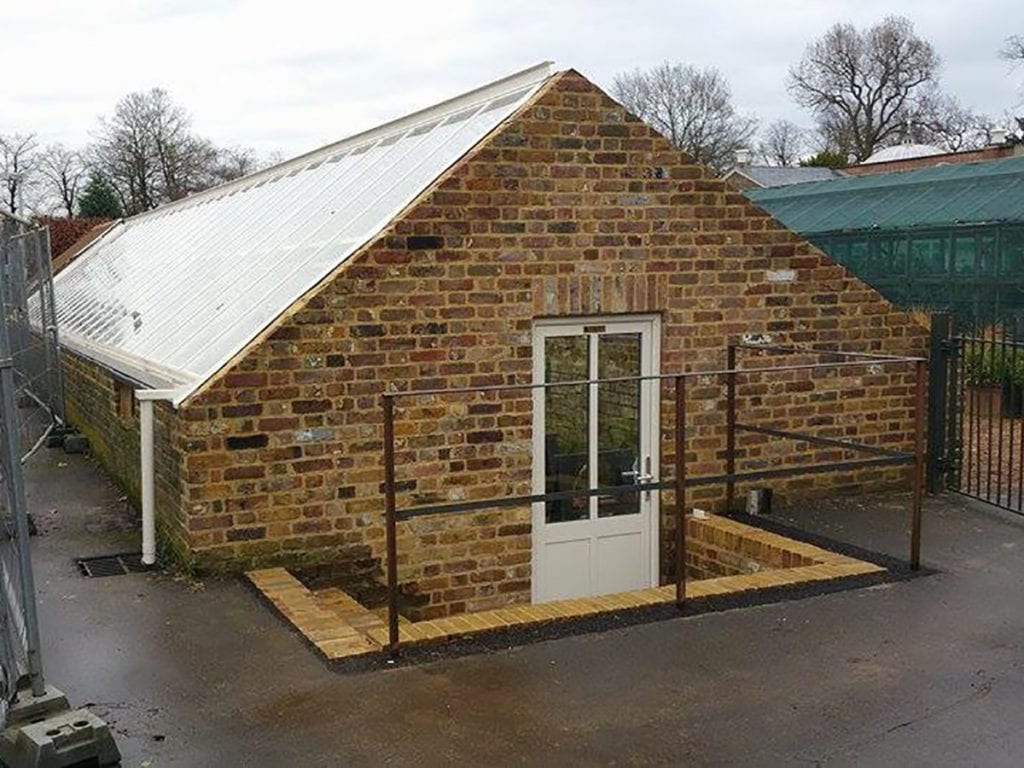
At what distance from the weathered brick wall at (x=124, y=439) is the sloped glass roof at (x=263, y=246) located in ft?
0.93

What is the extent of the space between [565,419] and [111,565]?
332cm

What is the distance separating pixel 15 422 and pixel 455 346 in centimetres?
374

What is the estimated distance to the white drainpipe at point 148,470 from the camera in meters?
7.08

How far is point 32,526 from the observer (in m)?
8.45

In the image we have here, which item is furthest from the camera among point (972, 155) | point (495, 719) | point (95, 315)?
point (972, 155)

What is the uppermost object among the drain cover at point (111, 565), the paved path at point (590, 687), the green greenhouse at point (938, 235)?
the green greenhouse at point (938, 235)

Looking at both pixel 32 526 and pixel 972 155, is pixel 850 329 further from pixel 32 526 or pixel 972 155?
pixel 972 155

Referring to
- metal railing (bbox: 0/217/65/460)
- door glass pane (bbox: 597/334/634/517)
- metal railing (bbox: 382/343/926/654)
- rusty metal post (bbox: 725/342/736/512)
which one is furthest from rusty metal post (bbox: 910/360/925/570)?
metal railing (bbox: 0/217/65/460)

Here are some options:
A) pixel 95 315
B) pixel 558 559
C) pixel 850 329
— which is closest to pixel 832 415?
pixel 850 329

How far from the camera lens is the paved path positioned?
14.9ft

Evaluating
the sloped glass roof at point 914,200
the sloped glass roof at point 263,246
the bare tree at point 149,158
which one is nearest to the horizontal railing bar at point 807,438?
the sloped glass roof at point 263,246

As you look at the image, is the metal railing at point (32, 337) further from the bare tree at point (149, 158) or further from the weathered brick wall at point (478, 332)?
the bare tree at point (149, 158)

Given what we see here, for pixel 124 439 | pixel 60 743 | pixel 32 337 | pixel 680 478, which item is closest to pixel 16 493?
pixel 60 743

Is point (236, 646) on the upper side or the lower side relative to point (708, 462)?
lower
